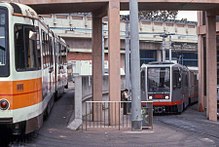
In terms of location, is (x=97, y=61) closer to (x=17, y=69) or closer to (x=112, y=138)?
(x=112, y=138)

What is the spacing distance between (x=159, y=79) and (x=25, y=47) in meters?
17.2

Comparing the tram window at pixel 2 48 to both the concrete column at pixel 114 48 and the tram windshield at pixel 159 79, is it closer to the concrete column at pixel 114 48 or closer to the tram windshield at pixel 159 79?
the concrete column at pixel 114 48

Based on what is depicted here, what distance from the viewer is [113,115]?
18.2 meters

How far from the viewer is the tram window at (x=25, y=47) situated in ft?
36.1

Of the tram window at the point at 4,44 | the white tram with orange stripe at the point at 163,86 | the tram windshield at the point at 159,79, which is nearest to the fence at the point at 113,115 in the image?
the tram window at the point at 4,44

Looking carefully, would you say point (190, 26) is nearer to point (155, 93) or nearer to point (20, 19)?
point (155, 93)

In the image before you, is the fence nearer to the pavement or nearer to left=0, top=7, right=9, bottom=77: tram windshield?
the pavement

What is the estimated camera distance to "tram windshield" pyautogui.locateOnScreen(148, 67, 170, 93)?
2741cm

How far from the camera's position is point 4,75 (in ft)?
35.2

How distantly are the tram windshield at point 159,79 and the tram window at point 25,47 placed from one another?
1643cm

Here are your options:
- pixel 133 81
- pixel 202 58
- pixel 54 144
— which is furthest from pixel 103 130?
pixel 202 58

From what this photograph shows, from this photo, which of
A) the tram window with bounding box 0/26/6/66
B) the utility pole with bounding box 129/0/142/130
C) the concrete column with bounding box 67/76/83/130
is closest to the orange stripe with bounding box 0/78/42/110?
the tram window with bounding box 0/26/6/66

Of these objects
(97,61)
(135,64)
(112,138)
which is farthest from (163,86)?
(112,138)

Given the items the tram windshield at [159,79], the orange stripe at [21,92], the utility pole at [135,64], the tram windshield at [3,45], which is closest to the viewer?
the orange stripe at [21,92]
